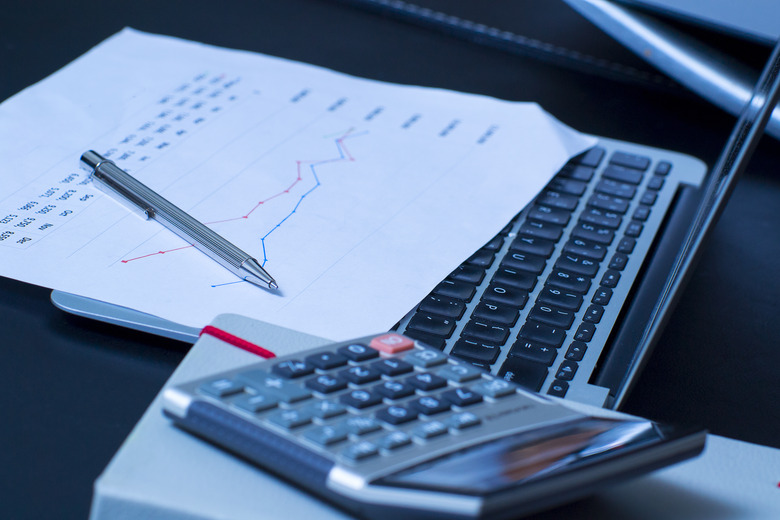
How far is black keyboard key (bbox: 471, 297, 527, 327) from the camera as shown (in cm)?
47

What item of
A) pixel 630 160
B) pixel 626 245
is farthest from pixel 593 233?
pixel 630 160

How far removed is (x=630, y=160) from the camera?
68cm

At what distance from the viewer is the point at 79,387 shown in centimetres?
43

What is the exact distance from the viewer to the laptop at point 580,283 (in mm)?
430

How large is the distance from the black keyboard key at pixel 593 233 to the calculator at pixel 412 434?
0.76 ft

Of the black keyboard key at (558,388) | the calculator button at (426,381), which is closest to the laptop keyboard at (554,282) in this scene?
the black keyboard key at (558,388)

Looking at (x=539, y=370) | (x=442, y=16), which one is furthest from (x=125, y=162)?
(x=442, y=16)

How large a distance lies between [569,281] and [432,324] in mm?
101

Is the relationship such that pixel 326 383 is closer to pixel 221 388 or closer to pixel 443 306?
pixel 221 388

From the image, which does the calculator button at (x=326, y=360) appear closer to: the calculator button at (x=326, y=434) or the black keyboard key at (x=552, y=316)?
the calculator button at (x=326, y=434)

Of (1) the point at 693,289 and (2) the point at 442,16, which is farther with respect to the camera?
(2) the point at 442,16

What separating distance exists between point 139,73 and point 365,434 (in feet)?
1.70

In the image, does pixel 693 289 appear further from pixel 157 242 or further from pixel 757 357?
pixel 157 242

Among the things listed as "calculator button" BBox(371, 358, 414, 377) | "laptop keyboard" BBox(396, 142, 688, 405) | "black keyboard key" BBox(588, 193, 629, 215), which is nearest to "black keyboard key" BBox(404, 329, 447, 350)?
"laptop keyboard" BBox(396, 142, 688, 405)
